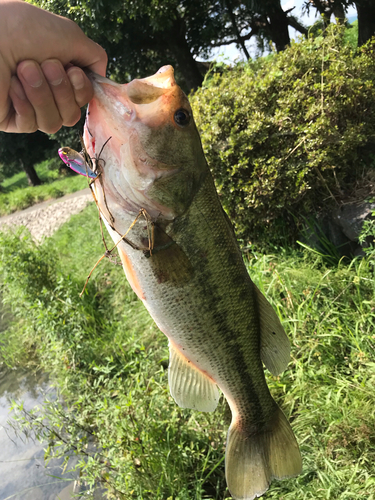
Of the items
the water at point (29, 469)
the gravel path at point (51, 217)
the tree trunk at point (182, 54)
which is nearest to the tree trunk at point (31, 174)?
the gravel path at point (51, 217)

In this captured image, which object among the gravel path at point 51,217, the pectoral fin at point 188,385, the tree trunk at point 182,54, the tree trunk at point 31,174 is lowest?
the pectoral fin at point 188,385

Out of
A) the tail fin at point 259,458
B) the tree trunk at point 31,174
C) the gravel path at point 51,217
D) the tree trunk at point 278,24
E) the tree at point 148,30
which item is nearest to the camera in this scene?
the tail fin at point 259,458

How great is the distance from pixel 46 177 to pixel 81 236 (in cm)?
2465

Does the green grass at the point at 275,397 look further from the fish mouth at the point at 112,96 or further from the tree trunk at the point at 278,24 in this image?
the tree trunk at the point at 278,24

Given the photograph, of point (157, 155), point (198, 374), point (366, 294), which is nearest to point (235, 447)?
point (198, 374)

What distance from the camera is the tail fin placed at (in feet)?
5.66

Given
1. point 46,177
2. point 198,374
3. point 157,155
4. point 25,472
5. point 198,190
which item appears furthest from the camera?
point 46,177

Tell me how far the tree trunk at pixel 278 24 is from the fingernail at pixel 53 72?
8535 mm

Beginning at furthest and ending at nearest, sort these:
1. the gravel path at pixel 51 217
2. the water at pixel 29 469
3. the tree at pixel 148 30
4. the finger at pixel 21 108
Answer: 1. the gravel path at pixel 51 217
2. the tree at pixel 148 30
3. the water at pixel 29 469
4. the finger at pixel 21 108

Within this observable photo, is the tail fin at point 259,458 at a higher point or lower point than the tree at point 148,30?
lower

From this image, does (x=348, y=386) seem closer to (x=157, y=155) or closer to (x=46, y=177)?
(x=157, y=155)

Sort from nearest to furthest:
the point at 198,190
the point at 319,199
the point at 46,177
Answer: the point at 198,190 → the point at 319,199 → the point at 46,177

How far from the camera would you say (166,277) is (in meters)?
1.53

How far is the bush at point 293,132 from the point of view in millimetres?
3713
